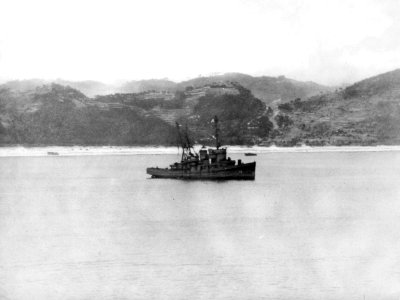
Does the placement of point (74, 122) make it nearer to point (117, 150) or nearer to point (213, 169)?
point (117, 150)


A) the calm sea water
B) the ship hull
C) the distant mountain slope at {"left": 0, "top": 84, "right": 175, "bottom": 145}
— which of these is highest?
the distant mountain slope at {"left": 0, "top": 84, "right": 175, "bottom": 145}

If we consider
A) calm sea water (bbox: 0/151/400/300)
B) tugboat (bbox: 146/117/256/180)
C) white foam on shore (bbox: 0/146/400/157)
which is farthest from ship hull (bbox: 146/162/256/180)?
white foam on shore (bbox: 0/146/400/157)

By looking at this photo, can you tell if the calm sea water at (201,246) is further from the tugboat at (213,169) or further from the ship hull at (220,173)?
the tugboat at (213,169)

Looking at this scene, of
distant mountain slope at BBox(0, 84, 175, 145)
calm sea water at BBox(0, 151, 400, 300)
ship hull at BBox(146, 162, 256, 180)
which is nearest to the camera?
calm sea water at BBox(0, 151, 400, 300)

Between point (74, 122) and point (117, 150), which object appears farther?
Result: point (117, 150)

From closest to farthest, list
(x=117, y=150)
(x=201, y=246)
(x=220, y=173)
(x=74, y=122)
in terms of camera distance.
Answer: (x=201, y=246) < (x=220, y=173) < (x=74, y=122) < (x=117, y=150)

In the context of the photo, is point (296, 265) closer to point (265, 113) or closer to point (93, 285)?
point (93, 285)

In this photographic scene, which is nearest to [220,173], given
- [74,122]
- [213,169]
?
[213,169]

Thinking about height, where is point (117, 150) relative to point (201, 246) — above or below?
above

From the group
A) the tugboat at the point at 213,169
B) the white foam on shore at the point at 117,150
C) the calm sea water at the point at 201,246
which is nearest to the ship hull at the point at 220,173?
the tugboat at the point at 213,169

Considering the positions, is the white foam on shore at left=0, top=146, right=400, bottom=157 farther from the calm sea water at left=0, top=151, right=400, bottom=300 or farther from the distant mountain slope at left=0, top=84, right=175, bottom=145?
the calm sea water at left=0, top=151, right=400, bottom=300
